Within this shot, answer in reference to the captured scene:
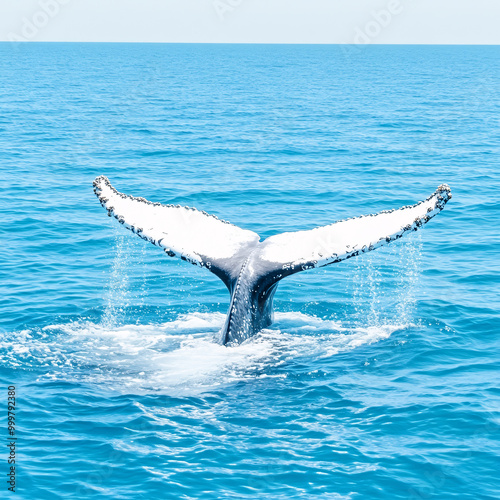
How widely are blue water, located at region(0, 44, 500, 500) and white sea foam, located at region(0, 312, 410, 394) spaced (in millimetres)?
34

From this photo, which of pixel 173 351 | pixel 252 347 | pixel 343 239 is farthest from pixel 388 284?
pixel 343 239

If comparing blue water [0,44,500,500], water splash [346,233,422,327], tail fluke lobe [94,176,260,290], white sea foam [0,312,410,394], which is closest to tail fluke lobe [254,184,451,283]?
tail fluke lobe [94,176,260,290]

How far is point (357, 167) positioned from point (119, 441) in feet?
66.2

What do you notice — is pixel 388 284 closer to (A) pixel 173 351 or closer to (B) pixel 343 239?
(A) pixel 173 351

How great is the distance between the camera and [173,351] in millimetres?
11023

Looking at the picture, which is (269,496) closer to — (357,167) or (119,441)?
(119,441)

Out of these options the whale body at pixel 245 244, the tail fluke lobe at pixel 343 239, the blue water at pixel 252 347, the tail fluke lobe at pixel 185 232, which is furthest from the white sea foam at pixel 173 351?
the tail fluke lobe at pixel 343 239

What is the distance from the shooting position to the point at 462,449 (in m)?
8.75

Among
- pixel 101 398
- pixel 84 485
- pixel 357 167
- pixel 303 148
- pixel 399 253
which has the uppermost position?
pixel 303 148

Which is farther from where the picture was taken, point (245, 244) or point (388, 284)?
point (388, 284)

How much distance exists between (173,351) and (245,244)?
1865mm

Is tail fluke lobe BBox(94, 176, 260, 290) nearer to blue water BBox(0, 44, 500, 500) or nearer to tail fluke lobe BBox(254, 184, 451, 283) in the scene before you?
tail fluke lobe BBox(254, 184, 451, 283)

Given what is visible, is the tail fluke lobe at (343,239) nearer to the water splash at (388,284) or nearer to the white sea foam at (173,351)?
the white sea foam at (173,351)

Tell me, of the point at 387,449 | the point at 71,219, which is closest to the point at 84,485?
the point at 387,449
